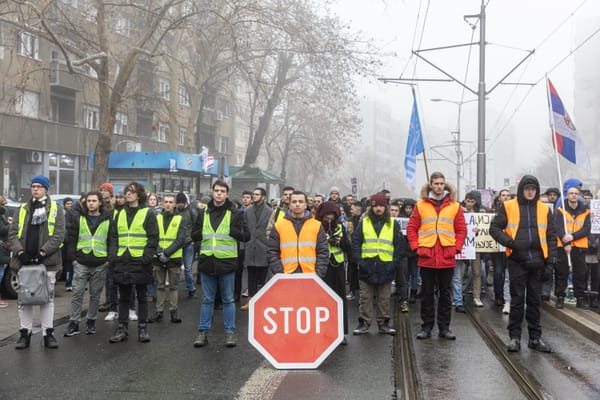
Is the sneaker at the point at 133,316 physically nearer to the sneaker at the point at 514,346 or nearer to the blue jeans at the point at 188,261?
the blue jeans at the point at 188,261

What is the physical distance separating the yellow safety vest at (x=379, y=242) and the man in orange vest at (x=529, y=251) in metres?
1.40

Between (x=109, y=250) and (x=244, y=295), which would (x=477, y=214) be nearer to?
(x=244, y=295)

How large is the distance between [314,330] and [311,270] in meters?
Answer: 1.25

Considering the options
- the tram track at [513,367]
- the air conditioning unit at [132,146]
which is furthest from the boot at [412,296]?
the air conditioning unit at [132,146]

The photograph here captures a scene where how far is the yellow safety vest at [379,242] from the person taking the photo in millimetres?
8703

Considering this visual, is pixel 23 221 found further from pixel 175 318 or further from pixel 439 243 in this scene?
pixel 439 243

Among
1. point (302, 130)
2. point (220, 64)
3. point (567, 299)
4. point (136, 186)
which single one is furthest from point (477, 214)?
point (302, 130)

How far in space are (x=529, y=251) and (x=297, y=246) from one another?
257 centimetres

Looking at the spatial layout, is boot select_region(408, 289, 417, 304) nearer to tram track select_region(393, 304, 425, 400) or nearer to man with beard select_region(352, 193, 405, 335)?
tram track select_region(393, 304, 425, 400)

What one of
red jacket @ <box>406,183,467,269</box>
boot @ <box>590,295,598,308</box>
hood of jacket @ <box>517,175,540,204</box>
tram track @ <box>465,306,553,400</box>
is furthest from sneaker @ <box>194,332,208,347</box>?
boot @ <box>590,295,598,308</box>

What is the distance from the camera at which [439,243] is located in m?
8.17

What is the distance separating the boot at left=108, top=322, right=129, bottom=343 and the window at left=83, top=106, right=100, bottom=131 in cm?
3072

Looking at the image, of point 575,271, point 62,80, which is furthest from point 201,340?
point 62,80

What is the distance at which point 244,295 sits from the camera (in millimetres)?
12336
